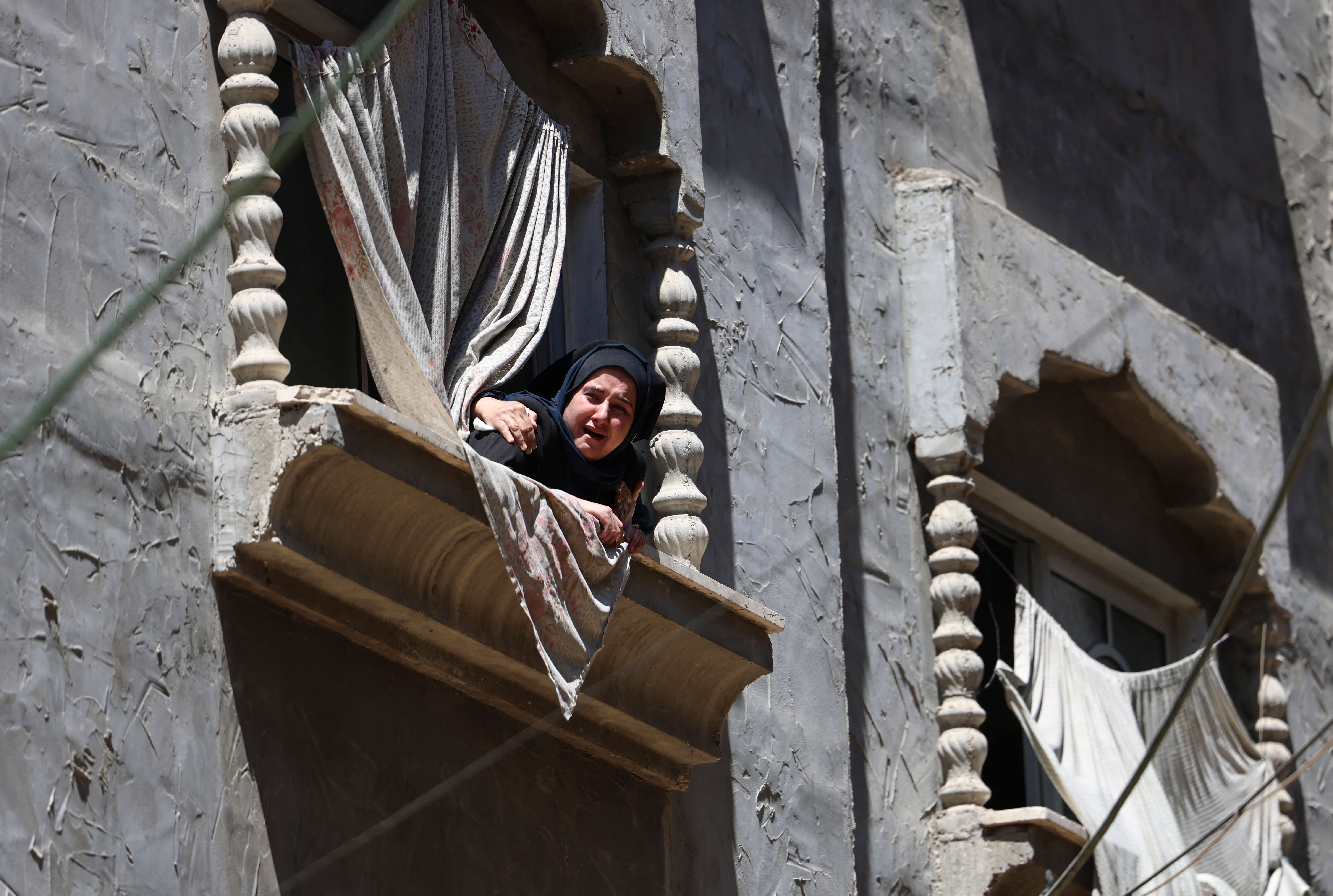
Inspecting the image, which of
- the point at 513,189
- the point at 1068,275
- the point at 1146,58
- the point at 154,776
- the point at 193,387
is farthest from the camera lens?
the point at 1146,58

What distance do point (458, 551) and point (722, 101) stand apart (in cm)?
264

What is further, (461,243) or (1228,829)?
(1228,829)

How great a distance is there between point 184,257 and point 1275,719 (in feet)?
21.1

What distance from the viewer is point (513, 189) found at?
695 cm

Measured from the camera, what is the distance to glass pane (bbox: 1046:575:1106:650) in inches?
394

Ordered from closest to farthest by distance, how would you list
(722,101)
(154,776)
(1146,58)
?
(154,776) → (722,101) → (1146,58)

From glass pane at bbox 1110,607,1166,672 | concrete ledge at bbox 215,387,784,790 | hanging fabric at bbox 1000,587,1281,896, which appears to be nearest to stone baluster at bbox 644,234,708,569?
concrete ledge at bbox 215,387,784,790

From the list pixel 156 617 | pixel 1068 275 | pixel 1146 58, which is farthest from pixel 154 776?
pixel 1146 58

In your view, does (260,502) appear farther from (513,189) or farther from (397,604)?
(513,189)

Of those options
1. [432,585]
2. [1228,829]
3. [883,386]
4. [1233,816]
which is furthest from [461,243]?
[1233,816]

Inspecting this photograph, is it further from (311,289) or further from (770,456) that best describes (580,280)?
(311,289)

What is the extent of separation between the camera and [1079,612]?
400 inches

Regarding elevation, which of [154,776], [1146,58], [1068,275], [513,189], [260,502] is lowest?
[154,776]

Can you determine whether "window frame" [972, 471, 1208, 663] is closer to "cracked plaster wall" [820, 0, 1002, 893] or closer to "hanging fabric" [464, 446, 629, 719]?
"cracked plaster wall" [820, 0, 1002, 893]
